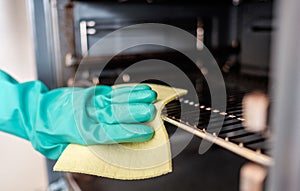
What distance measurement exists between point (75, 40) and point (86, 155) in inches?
19.8

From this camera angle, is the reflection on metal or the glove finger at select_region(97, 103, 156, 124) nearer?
the reflection on metal

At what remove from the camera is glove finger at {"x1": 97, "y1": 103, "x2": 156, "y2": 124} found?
0.50m

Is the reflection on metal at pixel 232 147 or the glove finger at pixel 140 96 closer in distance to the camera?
the reflection on metal at pixel 232 147

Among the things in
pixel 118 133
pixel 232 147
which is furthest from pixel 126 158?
pixel 232 147

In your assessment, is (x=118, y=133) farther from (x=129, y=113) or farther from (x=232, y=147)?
(x=232, y=147)

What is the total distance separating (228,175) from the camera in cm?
79

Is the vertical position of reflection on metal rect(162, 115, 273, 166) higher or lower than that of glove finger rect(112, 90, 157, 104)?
lower

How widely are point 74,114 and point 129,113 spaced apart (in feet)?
0.44

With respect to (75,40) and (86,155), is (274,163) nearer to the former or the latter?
(86,155)

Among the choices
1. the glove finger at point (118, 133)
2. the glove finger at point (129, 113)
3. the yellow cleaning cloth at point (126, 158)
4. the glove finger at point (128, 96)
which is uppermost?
the glove finger at point (128, 96)

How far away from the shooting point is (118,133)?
0.52m

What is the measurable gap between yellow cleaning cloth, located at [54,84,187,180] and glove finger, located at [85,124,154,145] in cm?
2

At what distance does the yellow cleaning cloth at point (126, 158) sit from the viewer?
0.51 m

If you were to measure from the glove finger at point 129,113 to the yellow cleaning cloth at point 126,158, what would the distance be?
0.02m
